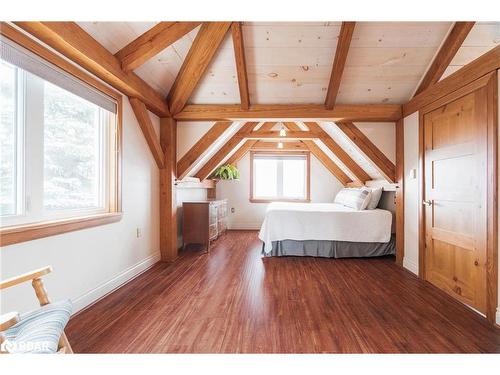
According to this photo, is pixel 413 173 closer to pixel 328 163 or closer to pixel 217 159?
pixel 328 163

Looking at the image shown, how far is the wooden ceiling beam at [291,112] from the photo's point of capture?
3.27 metres

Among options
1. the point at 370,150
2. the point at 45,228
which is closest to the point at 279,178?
the point at 370,150

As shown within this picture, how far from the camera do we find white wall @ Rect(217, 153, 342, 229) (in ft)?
20.6

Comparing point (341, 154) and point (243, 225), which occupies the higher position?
point (341, 154)

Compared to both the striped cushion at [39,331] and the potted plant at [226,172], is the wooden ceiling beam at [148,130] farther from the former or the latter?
→ the striped cushion at [39,331]

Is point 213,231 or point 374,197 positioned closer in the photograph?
point 374,197

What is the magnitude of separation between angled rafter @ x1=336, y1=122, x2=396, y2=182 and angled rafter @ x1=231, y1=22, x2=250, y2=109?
1363 millimetres

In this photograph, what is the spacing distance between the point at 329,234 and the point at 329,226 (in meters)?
0.12

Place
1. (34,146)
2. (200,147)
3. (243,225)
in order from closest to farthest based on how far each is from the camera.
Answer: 1. (34,146)
2. (200,147)
3. (243,225)

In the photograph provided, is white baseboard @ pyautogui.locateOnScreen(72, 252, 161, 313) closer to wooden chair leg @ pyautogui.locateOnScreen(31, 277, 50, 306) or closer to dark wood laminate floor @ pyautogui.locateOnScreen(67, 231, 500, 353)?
dark wood laminate floor @ pyautogui.locateOnScreen(67, 231, 500, 353)

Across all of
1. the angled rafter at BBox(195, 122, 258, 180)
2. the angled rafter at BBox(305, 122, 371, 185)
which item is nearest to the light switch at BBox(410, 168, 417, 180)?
the angled rafter at BBox(305, 122, 371, 185)

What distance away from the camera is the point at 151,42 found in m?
2.23

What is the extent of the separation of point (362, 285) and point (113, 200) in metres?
2.71
